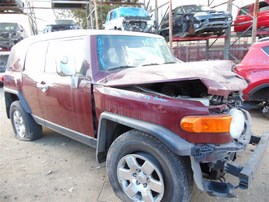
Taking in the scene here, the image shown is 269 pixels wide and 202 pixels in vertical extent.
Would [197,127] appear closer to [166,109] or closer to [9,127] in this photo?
[166,109]

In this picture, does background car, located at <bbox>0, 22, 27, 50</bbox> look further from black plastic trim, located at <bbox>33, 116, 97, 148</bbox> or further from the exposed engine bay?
the exposed engine bay

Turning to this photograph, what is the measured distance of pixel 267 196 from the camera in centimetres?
281

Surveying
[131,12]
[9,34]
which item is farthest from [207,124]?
[9,34]

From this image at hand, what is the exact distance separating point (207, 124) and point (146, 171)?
779 mm

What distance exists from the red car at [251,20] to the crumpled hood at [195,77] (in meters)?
8.52

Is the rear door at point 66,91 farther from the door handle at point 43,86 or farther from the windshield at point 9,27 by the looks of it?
the windshield at point 9,27

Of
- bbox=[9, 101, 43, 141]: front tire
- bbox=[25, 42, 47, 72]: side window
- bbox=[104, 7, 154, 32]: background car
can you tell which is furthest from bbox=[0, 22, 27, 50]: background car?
bbox=[25, 42, 47, 72]: side window

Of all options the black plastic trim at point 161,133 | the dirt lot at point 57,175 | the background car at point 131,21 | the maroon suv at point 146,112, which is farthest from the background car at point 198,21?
the black plastic trim at point 161,133

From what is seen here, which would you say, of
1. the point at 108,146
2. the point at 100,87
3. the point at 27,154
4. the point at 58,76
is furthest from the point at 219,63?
the point at 27,154

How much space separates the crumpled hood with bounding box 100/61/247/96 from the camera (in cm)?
208

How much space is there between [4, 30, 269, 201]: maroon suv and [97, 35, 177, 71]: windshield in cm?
1

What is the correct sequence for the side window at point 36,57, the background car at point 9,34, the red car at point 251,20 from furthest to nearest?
1. the background car at point 9,34
2. the red car at point 251,20
3. the side window at point 36,57

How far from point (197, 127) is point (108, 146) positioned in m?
1.25

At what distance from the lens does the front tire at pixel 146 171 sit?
2.25m
